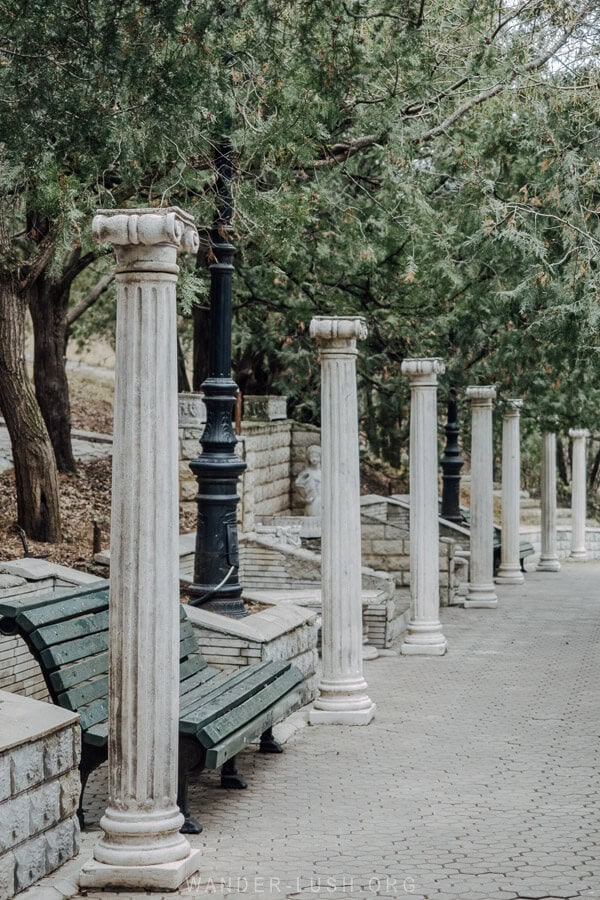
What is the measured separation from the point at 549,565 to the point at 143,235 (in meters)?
22.1

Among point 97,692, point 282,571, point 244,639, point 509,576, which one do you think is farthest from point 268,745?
point 509,576

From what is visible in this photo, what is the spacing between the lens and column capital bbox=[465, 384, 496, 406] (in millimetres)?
17484

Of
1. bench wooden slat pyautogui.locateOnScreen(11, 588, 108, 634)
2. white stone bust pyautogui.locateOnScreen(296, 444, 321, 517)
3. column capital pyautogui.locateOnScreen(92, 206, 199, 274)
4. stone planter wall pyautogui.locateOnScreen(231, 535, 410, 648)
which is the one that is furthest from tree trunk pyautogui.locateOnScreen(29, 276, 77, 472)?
column capital pyautogui.locateOnScreen(92, 206, 199, 274)

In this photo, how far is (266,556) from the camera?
52.3 ft

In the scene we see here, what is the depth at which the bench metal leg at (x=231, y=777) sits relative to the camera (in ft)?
24.6

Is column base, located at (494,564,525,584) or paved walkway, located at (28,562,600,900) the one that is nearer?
paved walkway, located at (28,562,600,900)

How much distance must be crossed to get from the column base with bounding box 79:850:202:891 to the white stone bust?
625 inches

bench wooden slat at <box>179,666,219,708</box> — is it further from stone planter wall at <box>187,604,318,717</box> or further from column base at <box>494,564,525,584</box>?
column base at <box>494,564,525,584</box>

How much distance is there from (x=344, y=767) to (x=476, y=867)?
237cm

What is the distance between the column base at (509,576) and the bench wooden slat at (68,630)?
52.9 feet

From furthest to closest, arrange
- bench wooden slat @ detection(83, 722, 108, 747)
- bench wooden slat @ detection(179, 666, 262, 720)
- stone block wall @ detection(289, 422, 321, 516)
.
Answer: stone block wall @ detection(289, 422, 321, 516) < bench wooden slat @ detection(179, 666, 262, 720) < bench wooden slat @ detection(83, 722, 108, 747)

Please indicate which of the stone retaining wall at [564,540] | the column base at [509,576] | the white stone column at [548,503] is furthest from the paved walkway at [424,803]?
the stone retaining wall at [564,540]

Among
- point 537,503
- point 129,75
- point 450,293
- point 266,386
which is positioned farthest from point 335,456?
point 537,503

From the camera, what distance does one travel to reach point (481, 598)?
1856cm
